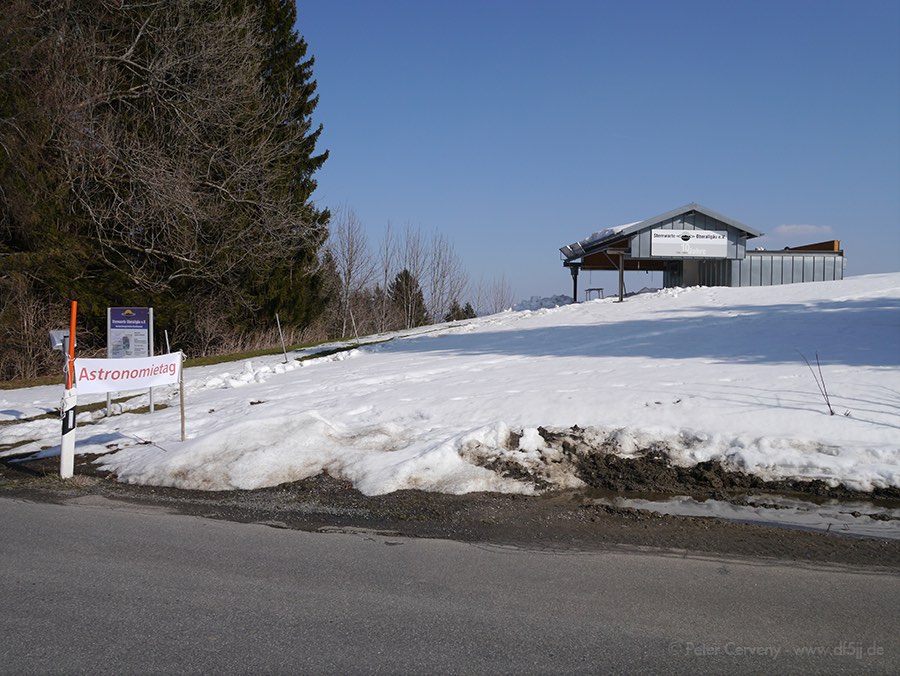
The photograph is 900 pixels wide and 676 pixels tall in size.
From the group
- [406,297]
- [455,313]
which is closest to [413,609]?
[406,297]

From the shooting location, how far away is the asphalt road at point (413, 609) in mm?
4309

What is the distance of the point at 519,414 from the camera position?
1107 cm

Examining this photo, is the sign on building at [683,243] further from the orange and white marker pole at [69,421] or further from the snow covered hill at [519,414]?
the orange and white marker pole at [69,421]

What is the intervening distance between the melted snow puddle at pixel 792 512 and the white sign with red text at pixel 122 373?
21.1 feet

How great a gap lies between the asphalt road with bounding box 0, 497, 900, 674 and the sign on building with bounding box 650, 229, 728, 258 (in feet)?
118

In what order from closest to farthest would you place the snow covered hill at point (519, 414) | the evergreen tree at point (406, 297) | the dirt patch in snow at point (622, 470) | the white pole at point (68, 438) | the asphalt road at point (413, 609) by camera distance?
the asphalt road at point (413, 609) → the dirt patch in snow at point (622, 470) → the snow covered hill at point (519, 414) → the white pole at point (68, 438) → the evergreen tree at point (406, 297)

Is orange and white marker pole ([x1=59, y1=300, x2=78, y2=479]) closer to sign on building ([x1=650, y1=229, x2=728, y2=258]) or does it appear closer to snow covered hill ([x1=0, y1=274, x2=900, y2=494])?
snow covered hill ([x1=0, y1=274, x2=900, y2=494])

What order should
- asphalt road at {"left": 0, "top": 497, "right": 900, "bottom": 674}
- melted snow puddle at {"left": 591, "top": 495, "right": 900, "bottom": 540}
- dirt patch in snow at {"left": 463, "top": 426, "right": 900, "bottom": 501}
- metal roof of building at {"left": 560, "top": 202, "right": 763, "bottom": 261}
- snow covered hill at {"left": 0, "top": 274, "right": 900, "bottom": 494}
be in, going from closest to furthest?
1. asphalt road at {"left": 0, "top": 497, "right": 900, "bottom": 674}
2. melted snow puddle at {"left": 591, "top": 495, "right": 900, "bottom": 540}
3. dirt patch in snow at {"left": 463, "top": 426, "right": 900, "bottom": 501}
4. snow covered hill at {"left": 0, "top": 274, "right": 900, "bottom": 494}
5. metal roof of building at {"left": 560, "top": 202, "right": 763, "bottom": 261}

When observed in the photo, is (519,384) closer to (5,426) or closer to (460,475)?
(460,475)

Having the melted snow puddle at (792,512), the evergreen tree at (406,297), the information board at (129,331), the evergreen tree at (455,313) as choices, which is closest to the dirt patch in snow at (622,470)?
the melted snow puddle at (792,512)

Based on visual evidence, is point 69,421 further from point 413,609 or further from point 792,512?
point 792,512

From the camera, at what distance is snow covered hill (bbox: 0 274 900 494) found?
9008 mm

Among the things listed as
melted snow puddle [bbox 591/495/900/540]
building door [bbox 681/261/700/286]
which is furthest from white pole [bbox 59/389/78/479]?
building door [bbox 681/261/700/286]

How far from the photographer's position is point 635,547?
21.6 ft
